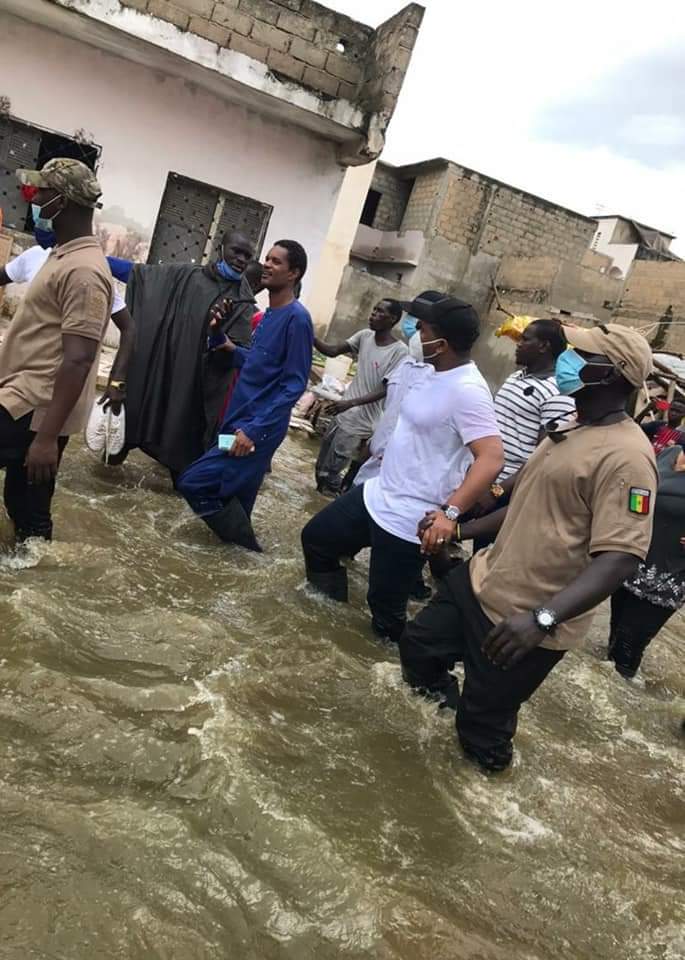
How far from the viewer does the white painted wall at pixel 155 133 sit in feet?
28.5

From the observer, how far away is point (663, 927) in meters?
2.39

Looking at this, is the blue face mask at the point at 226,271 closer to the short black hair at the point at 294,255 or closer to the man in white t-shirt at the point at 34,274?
the short black hair at the point at 294,255

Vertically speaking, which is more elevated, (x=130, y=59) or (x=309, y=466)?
(x=130, y=59)

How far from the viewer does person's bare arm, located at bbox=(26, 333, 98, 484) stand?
9.32 ft

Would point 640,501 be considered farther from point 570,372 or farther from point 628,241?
point 628,241

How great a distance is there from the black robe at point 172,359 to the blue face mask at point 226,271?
1.6 inches

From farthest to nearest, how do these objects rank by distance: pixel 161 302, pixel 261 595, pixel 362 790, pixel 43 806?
pixel 161 302, pixel 261 595, pixel 362 790, pixel 43 806

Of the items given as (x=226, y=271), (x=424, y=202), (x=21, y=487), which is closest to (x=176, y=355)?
(x=226, y=271)

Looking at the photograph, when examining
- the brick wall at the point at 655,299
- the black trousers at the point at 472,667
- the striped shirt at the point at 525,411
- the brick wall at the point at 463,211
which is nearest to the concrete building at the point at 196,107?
the striped shirt at the point at 525,411

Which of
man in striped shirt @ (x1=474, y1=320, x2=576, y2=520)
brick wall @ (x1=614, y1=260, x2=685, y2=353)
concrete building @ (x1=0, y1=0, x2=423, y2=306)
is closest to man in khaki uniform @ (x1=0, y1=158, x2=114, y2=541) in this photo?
man in striped shirt @ (x1=474, y1=320, x2=576, y2=520)

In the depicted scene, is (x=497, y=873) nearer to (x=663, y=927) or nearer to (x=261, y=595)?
(x=663, y=927)

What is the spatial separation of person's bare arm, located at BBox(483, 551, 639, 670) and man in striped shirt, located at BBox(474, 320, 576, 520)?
1.78 m

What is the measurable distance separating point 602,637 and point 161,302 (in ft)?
12.8

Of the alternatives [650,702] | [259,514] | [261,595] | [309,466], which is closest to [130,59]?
[309,466]
